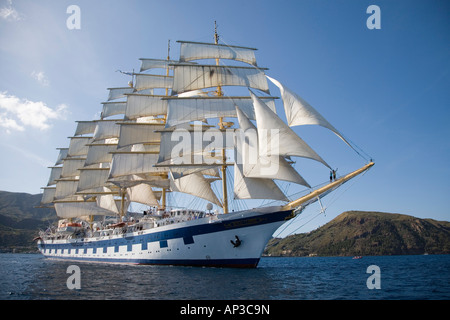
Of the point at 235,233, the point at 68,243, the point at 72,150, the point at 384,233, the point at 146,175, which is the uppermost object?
the point at 72,150

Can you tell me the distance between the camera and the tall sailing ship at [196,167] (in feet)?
83.2

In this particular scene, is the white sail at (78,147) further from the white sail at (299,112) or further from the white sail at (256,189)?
the white sail at (299,112)

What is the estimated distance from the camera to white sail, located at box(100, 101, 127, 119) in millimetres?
57719

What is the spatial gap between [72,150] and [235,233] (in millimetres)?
48782

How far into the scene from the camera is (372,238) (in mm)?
134500

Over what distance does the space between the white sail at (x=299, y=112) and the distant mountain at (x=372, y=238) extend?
117 meters

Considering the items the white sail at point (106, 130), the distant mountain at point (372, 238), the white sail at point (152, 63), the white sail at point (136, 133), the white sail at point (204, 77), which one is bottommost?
the distant mountain at point (372, 238)

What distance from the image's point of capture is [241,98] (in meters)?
35.1

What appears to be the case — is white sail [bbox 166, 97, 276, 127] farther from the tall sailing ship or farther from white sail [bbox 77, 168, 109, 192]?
white sail [bbox 77, 168, 109, 192]

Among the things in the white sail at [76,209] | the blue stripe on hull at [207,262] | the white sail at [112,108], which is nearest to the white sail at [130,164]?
the blue stripe on hull at [207,262]

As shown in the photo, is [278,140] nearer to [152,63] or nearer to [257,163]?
[257,163]

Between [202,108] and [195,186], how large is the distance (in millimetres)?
9856
